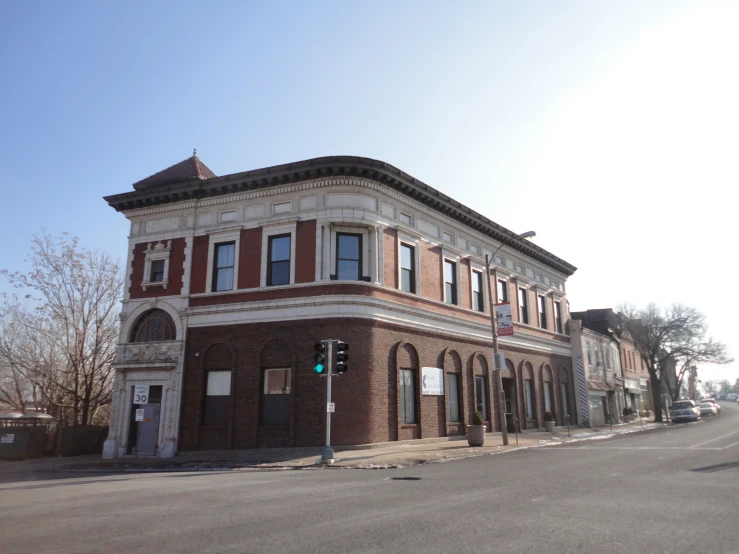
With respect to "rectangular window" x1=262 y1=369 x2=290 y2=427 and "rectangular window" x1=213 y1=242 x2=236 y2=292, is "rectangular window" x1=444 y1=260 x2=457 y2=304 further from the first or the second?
"rectangular window" x1=213 y1=242 x2=236 y2=292

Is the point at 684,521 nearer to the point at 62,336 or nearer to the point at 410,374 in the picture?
the point at 410,374

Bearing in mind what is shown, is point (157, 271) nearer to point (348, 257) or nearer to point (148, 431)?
point (148, 431)

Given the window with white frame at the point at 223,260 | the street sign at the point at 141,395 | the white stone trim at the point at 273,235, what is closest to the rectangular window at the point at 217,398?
the street sign at the point at 141,395

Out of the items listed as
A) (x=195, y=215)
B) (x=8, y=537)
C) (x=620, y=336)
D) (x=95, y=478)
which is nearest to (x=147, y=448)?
(x=95, y=478)

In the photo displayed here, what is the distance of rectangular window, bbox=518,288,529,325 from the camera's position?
114 feet

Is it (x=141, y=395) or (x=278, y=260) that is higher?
(x=278, y=260)

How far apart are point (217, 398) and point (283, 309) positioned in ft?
15.6

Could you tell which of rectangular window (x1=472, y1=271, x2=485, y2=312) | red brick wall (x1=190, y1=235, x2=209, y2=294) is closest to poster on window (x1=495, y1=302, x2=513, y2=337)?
rectangular window (x1=472, y1=271, x2=485, y2=312)

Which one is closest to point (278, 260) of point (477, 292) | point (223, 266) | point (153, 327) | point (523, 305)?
point (223, 266)

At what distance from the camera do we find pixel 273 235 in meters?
24.0

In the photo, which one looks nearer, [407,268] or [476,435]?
[476,435]

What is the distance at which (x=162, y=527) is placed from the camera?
7.76 meters

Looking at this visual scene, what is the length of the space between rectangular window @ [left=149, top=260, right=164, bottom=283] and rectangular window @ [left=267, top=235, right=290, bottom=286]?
5640 millimetres

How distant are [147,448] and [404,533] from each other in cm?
1990
